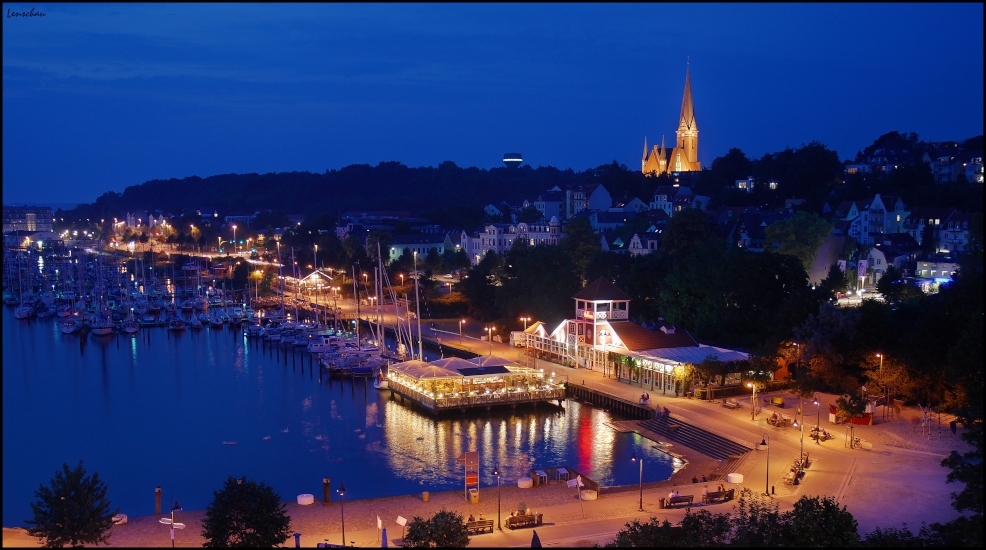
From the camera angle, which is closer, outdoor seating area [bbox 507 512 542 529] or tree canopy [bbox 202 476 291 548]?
tree canopy [bbox 202 476 291 548]

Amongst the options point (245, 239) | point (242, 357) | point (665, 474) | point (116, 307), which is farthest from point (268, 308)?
point (245, 239)

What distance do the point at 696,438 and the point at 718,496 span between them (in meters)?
5.51

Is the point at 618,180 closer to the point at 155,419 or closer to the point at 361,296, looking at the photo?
the point at 361,296

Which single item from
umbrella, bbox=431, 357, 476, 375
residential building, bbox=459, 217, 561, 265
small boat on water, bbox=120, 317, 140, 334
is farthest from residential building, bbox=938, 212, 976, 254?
small boat on water, bbox=120, 317, 140, 334

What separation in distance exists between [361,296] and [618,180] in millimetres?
32734

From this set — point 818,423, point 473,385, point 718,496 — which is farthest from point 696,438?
point 473,385

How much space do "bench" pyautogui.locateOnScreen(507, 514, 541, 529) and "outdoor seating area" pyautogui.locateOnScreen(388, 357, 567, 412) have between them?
37.8ft

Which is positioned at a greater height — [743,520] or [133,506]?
[743,520]

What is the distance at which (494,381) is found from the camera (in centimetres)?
2681

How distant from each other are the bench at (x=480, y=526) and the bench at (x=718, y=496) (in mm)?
4443

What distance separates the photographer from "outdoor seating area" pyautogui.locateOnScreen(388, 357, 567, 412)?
2628 centimetres

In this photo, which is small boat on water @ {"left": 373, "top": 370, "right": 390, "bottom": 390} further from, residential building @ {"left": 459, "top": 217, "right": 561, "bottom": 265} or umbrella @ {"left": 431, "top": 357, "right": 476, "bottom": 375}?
residential building @ {"left": 459, "top": 217, "right": 561, "bottom": 265}

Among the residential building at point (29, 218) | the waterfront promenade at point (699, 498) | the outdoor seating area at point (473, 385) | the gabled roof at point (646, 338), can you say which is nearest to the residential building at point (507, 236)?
the gabled roof at point (646, 338)

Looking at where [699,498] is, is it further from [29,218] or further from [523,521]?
[29,218]
